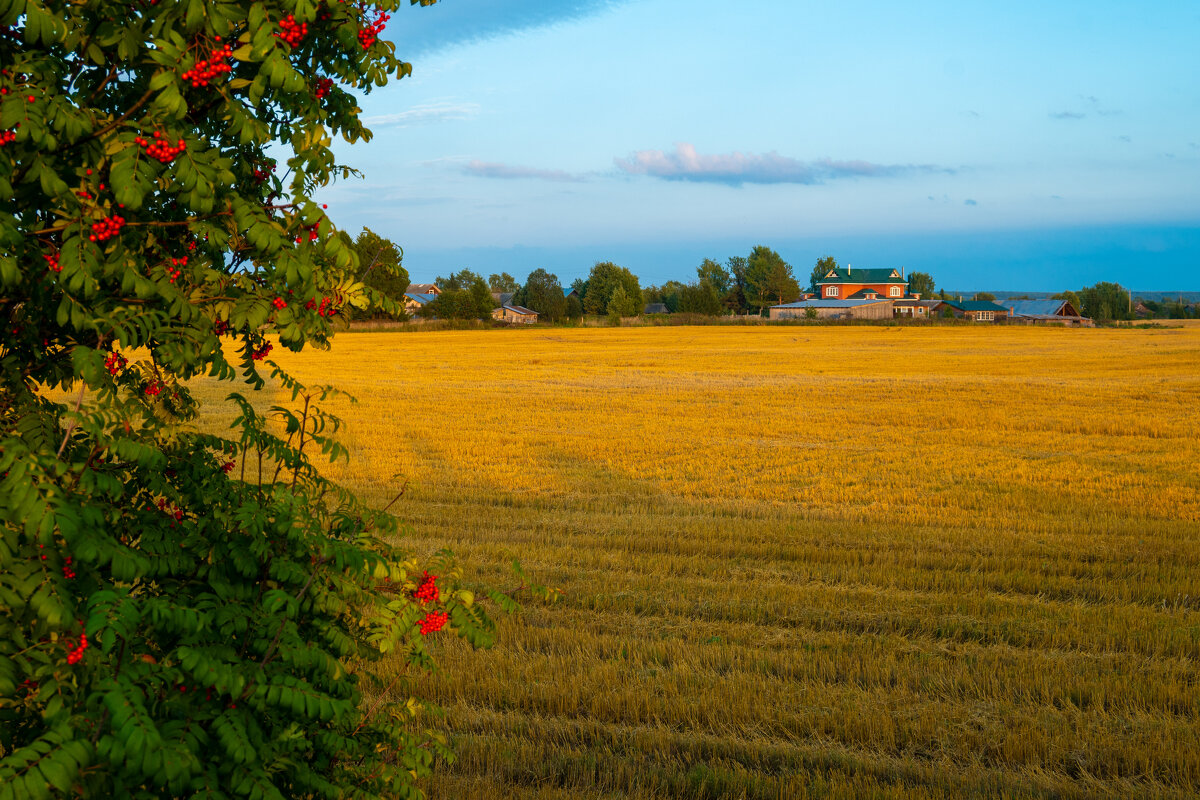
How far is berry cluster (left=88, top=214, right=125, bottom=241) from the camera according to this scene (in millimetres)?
2914

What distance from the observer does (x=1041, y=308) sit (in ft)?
446

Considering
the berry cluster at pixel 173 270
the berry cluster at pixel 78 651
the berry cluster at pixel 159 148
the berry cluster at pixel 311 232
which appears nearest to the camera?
the berry cluster at pixel 78 651

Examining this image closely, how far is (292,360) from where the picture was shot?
5378 centimetres

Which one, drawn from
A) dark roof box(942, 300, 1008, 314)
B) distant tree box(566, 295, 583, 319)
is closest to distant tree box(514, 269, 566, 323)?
distant tree box(566, 295, 583, 319)

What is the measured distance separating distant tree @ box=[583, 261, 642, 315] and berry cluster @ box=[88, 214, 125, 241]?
141m

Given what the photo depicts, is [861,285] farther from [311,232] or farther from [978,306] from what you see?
[311,232]

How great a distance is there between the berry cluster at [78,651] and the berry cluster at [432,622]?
1.36 metres

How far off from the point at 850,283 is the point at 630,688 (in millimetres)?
164856

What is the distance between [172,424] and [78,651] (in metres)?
1.36

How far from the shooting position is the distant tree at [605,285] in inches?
5787

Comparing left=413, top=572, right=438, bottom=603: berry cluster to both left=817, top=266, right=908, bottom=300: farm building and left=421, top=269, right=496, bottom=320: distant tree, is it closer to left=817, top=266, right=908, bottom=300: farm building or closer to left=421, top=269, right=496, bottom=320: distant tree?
left=421, top=269, right=496, bottom=320: distant tree

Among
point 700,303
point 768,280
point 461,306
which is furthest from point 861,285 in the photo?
point 461,306

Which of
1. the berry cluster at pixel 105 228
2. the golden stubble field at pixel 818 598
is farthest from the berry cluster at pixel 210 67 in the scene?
the golden stubble field at pixel 818 598

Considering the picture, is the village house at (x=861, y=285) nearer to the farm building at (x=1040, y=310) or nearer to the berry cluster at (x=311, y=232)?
the farm building at (x=1040, y=310)
